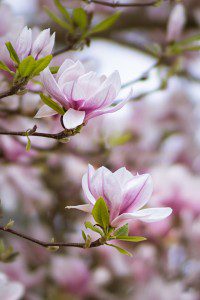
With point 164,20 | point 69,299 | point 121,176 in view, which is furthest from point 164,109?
point 121,176

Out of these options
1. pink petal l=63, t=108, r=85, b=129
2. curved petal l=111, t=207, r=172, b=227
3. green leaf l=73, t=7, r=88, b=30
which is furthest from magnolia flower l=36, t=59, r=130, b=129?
green leaf l=73, t=7, r=88, b=30

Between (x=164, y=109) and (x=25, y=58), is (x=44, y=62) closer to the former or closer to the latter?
(x=25, y=58)

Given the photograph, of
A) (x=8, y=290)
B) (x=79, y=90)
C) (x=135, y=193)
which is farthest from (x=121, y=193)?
(x=8, y=290)

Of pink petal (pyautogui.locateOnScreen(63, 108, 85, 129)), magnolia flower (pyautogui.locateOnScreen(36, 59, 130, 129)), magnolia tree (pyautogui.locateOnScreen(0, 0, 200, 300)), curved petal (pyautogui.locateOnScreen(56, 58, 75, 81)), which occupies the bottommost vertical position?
magnolia tree (pyautogui.locateOnScreen(0, 0, 200, 300))

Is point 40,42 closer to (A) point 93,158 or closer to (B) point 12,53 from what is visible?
(B) point 12,53

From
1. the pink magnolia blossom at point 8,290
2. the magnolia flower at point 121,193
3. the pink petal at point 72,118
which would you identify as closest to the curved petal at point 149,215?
the magnolia flower at point 121,193

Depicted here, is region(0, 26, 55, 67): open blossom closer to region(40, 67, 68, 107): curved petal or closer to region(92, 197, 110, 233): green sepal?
region(40, 67, 68, 107): curved petal
